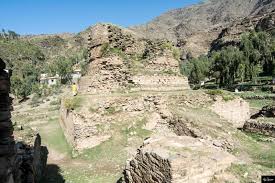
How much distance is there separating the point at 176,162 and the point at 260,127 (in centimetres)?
1028

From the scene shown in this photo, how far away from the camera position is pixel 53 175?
577 inches

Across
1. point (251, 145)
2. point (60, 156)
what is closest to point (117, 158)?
point (60, 156)

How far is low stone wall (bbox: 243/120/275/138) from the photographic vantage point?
17.3m

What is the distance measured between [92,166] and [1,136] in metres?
9.22

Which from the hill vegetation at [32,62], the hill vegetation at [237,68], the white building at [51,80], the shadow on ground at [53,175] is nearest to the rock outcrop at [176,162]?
the shadow on ground at [53,175]

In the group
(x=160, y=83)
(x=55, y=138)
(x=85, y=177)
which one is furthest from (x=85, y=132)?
(x=160, y=83)

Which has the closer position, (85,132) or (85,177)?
(85,177)

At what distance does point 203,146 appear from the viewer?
1075cm

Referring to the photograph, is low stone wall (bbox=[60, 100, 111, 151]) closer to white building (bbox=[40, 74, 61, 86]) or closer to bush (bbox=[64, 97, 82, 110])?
bush (bbox=[64, 97, 82, 110])

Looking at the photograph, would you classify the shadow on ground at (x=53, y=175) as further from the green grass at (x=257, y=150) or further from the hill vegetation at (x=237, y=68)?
the hill vegetation at (x=237, y=68)

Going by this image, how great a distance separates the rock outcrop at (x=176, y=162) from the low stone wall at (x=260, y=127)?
7.67 m

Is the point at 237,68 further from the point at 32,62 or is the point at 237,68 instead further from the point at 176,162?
the point at 32,62

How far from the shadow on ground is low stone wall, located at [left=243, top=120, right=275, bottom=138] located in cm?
1032

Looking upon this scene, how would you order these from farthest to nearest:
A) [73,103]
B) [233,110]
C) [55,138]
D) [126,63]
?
1. [126,63]
2. [233,110]
3. [55,138]
4. [73,103]
